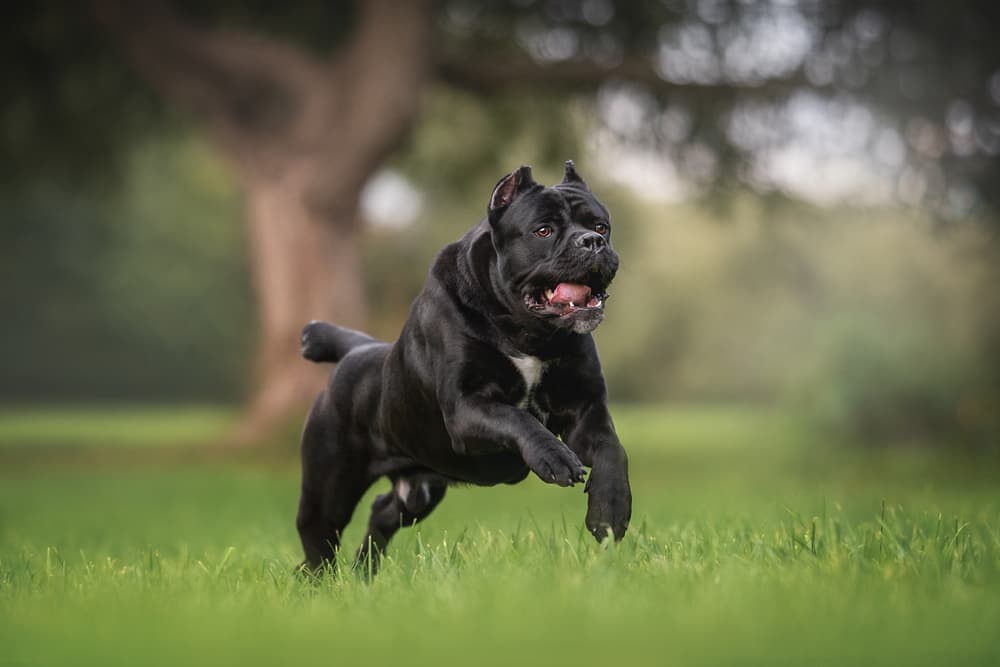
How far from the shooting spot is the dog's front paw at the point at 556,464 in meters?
3.63

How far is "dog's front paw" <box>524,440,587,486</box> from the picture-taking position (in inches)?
143

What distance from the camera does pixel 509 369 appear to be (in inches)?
163

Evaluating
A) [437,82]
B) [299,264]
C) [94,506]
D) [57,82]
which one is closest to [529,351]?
[94,506]

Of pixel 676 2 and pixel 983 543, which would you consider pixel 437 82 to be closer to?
pixel 676 2

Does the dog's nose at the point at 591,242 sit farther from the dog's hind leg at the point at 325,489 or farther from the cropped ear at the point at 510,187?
the dog's hind leg at the point at 325,489

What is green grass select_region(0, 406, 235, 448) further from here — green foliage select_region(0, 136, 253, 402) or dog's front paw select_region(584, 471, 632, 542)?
dog's front paw select_region(584, 471, 632, 542)

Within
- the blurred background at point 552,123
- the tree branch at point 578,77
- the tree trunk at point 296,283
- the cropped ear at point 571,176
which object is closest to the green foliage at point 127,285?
the blurred background at point 552,123

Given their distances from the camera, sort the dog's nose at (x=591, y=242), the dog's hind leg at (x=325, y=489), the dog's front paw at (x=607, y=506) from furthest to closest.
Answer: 1. the dog's hind leg at (x=325, y=489)
2. the dog's nose at (x=591, y=242)
3. the dog's front paw at (x=607, y=506)

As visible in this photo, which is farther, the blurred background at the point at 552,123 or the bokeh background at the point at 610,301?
the blurred background at the point at 552,123

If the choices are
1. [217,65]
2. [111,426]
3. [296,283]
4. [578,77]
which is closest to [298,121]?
[217,65]

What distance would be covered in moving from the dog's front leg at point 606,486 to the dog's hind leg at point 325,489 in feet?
3.91

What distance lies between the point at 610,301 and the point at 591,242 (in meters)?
9.90

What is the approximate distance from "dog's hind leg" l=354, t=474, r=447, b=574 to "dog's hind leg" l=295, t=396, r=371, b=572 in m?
0.14

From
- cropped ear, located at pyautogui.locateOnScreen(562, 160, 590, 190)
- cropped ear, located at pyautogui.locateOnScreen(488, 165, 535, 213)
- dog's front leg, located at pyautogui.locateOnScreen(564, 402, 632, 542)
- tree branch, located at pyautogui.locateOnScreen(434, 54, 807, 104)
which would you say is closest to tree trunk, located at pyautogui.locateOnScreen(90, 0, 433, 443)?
tree branch, located at pyautogui.locateOnScreen(434, 54, 807, 104)
